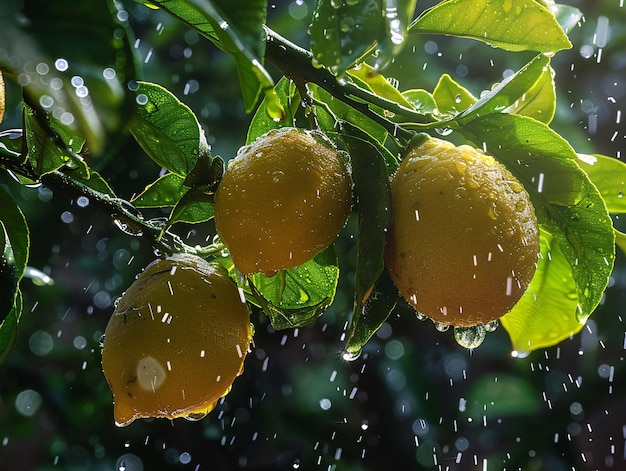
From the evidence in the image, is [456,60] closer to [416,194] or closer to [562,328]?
[562,328]

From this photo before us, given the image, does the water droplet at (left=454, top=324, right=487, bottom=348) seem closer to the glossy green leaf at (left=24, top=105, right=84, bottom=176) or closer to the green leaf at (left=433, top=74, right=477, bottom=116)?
the green leaf at (left=433, top=74, right=477, bottom=116)

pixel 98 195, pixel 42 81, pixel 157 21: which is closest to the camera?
pixel 42 81

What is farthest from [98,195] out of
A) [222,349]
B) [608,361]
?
[608,361]

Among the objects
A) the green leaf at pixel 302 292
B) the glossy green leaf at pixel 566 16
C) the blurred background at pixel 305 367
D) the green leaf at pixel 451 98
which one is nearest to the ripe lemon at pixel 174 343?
the green leaf at pixel 302 292

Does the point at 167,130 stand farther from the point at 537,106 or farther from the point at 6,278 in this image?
the point at 537,106

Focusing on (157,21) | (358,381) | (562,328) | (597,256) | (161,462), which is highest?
(597,256)

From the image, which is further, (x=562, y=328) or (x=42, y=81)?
(x=562, y=328)

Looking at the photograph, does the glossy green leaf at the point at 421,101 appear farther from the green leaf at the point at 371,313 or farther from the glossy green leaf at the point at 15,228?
the glossy green leaf at the point at 15,228

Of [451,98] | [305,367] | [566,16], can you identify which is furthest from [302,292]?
[305,367]
